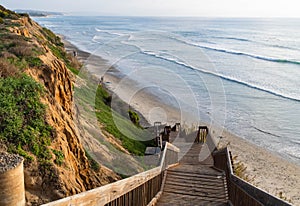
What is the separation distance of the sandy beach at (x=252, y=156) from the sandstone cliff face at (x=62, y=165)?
28.3 feet

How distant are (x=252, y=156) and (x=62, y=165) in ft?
52.5

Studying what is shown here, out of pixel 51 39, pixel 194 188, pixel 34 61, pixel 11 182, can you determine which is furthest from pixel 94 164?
pixel 51 39

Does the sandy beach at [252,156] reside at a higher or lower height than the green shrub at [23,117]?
lower

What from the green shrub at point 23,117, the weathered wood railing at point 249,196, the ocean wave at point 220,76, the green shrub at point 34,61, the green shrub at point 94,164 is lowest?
the ocean wave at point 220,76

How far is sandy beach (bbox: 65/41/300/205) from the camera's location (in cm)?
1625

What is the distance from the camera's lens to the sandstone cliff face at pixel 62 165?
209 inches

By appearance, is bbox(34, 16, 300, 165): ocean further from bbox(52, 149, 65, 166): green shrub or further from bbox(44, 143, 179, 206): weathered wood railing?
bbox(52, 149, 65, 166): green shrub

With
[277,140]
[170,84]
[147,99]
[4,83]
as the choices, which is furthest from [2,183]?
[170,84]

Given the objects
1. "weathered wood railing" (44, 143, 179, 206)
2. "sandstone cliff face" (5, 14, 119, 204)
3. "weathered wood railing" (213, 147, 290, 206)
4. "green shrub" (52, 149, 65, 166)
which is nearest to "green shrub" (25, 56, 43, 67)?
"sandstone cliff face" (5, 14, 119, 204)

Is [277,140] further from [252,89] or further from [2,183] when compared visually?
[2,183]

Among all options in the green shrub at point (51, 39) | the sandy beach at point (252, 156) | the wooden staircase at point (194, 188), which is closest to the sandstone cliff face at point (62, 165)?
the wooden staircase at point (194, 188)

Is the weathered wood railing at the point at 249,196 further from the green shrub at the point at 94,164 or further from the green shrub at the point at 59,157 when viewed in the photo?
the green shrub at the point at 94,164

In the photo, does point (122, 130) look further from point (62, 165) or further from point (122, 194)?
point (122, 194)

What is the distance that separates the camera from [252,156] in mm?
19609
